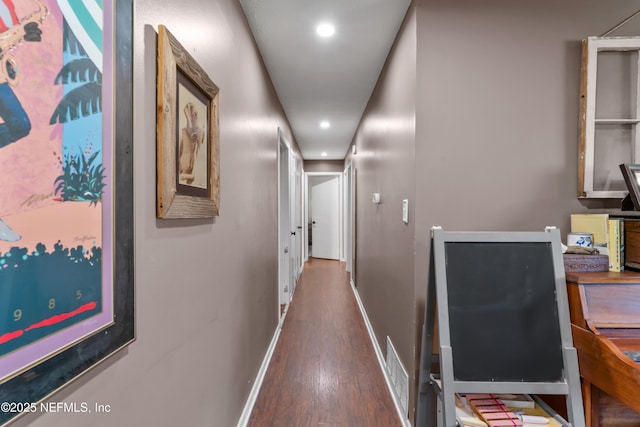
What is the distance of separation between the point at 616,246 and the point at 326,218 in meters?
6.12

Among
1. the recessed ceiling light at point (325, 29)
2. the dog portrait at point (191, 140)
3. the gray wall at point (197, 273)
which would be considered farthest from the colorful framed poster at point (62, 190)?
the recessed ceiling light at point (325, 29)

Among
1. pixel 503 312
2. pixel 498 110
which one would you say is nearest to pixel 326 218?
pixel 498 110

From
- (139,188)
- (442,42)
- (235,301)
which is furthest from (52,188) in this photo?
(442,42)

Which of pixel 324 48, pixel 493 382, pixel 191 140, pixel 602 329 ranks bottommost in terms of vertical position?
pixel 493 382

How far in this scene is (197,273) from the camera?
122 cm

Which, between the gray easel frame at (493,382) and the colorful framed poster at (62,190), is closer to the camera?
the colorful framed poster at (62,190)

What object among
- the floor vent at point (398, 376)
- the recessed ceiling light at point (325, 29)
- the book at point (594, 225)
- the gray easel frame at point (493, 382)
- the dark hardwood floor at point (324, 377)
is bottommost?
the dark hardwood floor at point (324, 377)

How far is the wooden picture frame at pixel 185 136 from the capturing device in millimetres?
941

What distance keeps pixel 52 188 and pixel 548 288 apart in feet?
5.49

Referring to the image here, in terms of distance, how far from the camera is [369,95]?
3.35 metres

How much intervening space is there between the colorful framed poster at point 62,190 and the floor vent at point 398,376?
1.65m

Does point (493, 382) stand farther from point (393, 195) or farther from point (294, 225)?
point (294, 225)

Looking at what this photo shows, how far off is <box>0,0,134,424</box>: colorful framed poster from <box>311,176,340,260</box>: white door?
21.4 feet

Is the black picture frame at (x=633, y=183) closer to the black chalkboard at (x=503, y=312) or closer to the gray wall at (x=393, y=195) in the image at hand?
the black chalkboard at (x=503, y=312)
